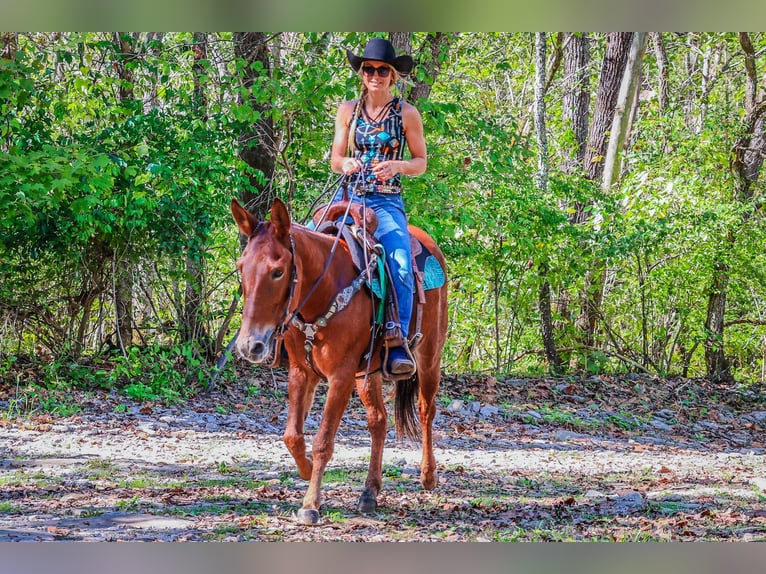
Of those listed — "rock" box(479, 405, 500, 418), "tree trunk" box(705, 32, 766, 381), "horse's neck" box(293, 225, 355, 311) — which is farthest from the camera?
"tree trunk" box(705, 32, 766, 381)

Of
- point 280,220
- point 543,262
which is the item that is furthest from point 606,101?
point 280,220

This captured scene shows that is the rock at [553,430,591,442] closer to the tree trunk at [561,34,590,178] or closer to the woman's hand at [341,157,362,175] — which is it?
the woman's hand at [341,157,362,175]

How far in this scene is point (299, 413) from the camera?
5.52m

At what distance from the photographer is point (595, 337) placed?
15.0 metres

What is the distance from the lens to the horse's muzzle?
185 inches

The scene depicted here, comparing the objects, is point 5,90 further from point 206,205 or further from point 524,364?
point 524,364

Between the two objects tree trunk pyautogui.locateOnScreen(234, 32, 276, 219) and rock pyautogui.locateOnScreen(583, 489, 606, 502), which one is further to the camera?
tree trunk pyautogui.locateOnScreen(234, 32, 276, 219)

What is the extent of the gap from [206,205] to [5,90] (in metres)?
2.76

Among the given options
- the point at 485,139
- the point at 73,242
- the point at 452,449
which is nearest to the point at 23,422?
the point at 73,242

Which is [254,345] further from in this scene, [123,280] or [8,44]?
[8,44]

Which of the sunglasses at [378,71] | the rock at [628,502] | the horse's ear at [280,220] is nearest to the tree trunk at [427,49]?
the sunglasses at [378,71]

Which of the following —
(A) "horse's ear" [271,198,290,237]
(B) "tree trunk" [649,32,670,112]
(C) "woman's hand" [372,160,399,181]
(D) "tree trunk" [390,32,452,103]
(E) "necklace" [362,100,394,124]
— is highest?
(B) "tree trunk" [649,32,670,112]

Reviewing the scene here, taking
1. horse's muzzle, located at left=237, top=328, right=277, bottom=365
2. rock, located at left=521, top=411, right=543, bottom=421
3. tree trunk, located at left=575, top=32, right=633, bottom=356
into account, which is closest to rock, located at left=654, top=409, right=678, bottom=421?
rock, located at left=521, top=411, right=543, bottom=421

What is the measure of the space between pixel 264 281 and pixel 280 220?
0.40 metres
